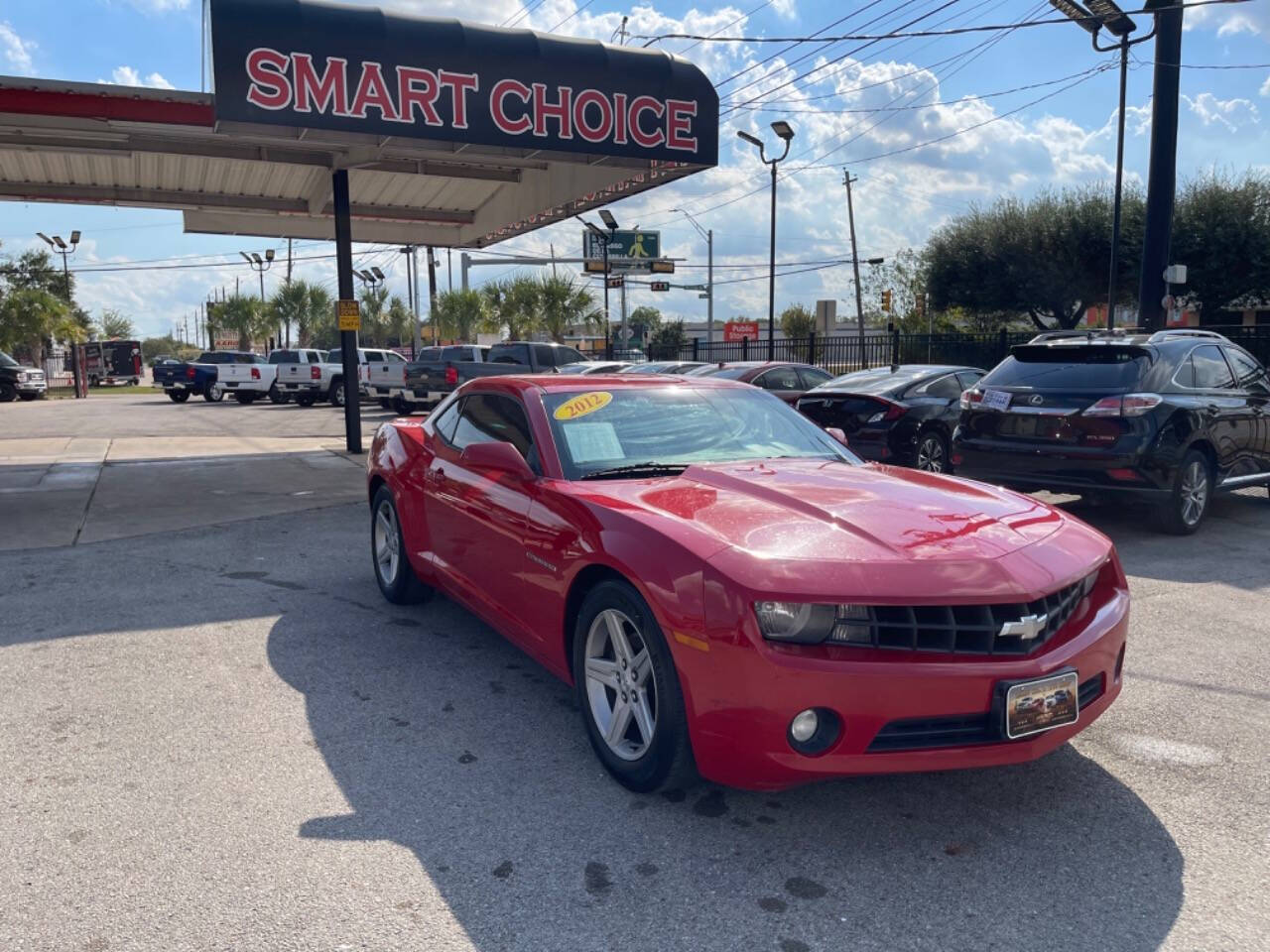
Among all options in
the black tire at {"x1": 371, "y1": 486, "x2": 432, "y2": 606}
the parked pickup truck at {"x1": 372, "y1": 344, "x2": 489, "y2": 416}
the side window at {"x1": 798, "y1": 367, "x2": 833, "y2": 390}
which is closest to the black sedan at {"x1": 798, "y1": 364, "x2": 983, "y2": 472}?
the side window at {"x1": 798, "y1": 367, "x2": 833, "y2": 390}

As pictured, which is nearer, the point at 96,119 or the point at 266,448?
the point at 96,119

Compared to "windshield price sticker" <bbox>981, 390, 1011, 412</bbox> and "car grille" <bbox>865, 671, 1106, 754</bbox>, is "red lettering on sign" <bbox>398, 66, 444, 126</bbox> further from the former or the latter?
"car grille" <bbox>865, 671, 1106, 754</bbox>

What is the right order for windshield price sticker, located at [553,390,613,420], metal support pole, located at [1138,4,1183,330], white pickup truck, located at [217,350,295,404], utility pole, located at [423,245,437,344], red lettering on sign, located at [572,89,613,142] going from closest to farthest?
windshield price sticker, located at [553,390,613,420] → red lettering on sign, located at [572,89,613,142] → metal support pole, located at [1138,4,1183,330] → white pickup truck, located at [217,350,295,404] → utility pole, located at [423,245,437,344]

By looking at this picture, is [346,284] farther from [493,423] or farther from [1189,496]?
[1189,496]

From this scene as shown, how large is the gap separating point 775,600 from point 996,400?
6.46 m

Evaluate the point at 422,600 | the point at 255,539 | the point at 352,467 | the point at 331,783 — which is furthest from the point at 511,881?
the point at 352,467

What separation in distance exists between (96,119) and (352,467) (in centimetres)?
519

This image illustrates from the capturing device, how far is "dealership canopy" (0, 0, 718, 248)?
10.2 m

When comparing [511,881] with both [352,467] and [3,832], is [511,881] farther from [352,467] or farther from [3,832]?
[352,467]

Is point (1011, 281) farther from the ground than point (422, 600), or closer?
farther from the ground

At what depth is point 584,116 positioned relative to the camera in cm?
1157

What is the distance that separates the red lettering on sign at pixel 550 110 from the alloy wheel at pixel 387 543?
648 cm

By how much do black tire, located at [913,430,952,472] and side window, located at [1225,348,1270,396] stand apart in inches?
125

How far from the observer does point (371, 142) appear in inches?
460
